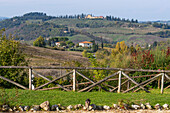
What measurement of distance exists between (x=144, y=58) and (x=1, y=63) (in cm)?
816

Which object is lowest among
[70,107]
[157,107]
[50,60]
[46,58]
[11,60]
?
[46,58]

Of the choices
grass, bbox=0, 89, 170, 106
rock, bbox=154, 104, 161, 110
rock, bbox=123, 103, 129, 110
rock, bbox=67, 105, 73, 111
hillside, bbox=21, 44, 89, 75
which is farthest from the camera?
hillside, bbox=21, 44, 89, 75

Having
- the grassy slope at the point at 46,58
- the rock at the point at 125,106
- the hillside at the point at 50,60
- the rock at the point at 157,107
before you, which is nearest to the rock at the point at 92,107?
the rock at the point at 125,106

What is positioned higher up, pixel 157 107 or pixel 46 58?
pixel 157 107

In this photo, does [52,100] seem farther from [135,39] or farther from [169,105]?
[135,39]

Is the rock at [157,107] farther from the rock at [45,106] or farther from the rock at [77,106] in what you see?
the rock at [45,106]

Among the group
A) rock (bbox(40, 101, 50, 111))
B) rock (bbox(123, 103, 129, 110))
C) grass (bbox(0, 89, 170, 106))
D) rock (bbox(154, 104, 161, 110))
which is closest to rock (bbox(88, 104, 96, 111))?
grass (bbox(0, 89, 170, 106))

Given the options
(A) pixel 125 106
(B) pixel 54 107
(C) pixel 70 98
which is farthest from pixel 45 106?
(A) pixel 125 106

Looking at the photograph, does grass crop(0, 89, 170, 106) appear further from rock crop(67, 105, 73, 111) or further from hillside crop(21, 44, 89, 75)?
hillside crop(21, 44, 89, 75)

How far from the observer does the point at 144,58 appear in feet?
46.4

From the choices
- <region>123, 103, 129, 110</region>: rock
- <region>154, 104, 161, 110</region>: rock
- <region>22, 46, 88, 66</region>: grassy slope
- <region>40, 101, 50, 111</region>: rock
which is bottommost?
<region>22, 46, 88, 66</region>: grassy slope

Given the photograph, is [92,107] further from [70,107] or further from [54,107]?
[54,107]

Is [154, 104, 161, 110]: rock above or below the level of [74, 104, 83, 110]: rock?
below

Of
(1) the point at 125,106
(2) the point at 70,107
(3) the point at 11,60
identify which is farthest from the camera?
(3) the point at 11,60
